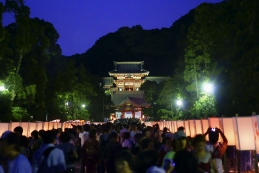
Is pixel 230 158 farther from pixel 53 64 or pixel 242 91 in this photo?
pixel 53 64

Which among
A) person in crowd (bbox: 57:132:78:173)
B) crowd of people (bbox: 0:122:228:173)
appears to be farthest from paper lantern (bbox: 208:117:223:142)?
person in crowd (bbox: 57:132:78:173)

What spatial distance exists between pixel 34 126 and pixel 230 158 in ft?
36.2

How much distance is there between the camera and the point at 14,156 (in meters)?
4.46

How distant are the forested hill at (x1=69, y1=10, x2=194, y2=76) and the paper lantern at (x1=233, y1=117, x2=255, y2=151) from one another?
80.2 m

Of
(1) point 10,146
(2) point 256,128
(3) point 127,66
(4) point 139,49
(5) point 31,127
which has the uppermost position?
(4) point 139,49

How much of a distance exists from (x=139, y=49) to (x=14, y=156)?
10878 cm

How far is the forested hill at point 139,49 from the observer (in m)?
100

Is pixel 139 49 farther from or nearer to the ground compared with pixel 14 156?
farther from the ground

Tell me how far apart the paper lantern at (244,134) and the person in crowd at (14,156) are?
774 centimetres

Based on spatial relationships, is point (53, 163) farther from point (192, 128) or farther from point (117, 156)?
point (192, 128)

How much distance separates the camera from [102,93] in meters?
63.6

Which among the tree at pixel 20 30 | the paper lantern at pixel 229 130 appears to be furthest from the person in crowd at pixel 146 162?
the tree at pixel 20 30

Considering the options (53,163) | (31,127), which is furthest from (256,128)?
(31,127)

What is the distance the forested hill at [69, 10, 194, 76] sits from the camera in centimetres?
10031
